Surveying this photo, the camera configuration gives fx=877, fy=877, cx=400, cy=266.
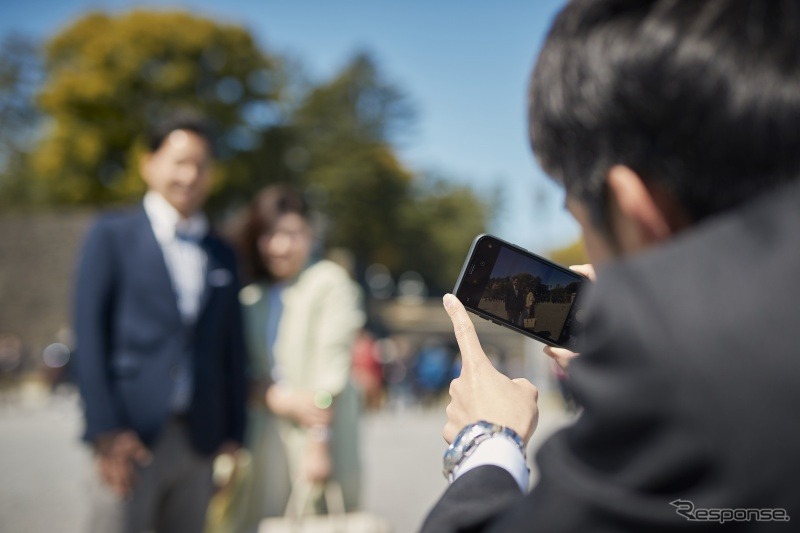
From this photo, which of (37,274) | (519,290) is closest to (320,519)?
(519,290)

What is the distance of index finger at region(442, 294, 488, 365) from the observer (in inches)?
43.3

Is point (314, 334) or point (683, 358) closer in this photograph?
point (683, 358)

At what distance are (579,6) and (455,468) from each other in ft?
1.85

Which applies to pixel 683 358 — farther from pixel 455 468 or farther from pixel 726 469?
pixel 455 468

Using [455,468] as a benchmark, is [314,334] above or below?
above

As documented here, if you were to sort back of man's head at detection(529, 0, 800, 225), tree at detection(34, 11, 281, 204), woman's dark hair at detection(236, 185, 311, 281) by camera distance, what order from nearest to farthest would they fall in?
1. back of man's head at detection(529, 0, 800, 225)
2. woman's dark hair at detection(236, 185, 311, 281)
3. tree at detection(34, 11, 281, 204)

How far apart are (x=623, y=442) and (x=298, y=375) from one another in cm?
320

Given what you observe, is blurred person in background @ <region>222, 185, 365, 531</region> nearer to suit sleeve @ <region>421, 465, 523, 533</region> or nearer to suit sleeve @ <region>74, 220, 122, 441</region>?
suit sleeve @ <region>74, 220, 122, 441</region>

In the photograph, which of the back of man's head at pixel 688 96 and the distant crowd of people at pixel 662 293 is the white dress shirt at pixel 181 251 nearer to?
the distant crowd of people at pixel 662 293

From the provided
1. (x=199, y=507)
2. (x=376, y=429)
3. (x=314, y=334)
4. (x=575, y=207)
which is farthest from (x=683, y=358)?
(x=376, y=429)

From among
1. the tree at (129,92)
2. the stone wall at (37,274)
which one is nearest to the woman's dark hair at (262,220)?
the stone wall at (37,274)

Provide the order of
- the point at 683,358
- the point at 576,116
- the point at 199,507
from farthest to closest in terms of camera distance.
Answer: the point at 199,507
the point at 576,116
the point at 683,358

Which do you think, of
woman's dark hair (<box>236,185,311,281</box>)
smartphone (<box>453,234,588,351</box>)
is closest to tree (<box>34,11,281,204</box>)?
woman's dark hair (<box>236,185,311,281</box>)

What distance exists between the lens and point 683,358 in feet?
2.32
